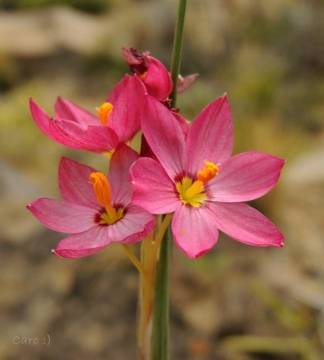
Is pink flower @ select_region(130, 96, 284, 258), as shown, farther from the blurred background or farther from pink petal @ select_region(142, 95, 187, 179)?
the blurred background

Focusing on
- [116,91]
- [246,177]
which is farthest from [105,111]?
[246,177]

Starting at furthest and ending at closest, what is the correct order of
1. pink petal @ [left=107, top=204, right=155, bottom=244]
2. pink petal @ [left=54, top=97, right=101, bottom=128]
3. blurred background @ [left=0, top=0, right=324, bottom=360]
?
blurred background @ [left=0, top=0, right=324, bottom=360] < pink petal @ [left=54, top=97, right=101, bottom=128] < pink petal @ [left=107, top=204, right=155, bottom=244]

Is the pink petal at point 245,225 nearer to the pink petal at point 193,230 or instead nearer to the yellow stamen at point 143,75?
the pink petal at point 193,230

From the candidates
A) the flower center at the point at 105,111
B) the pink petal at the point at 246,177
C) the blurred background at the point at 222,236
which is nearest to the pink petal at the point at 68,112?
the flower center at the point at 105,111

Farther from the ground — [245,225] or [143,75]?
[143,75]

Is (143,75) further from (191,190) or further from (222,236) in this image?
(222,236)

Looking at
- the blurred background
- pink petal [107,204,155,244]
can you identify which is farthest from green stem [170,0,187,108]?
the blurred background

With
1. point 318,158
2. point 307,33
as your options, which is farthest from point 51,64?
point 318,158
